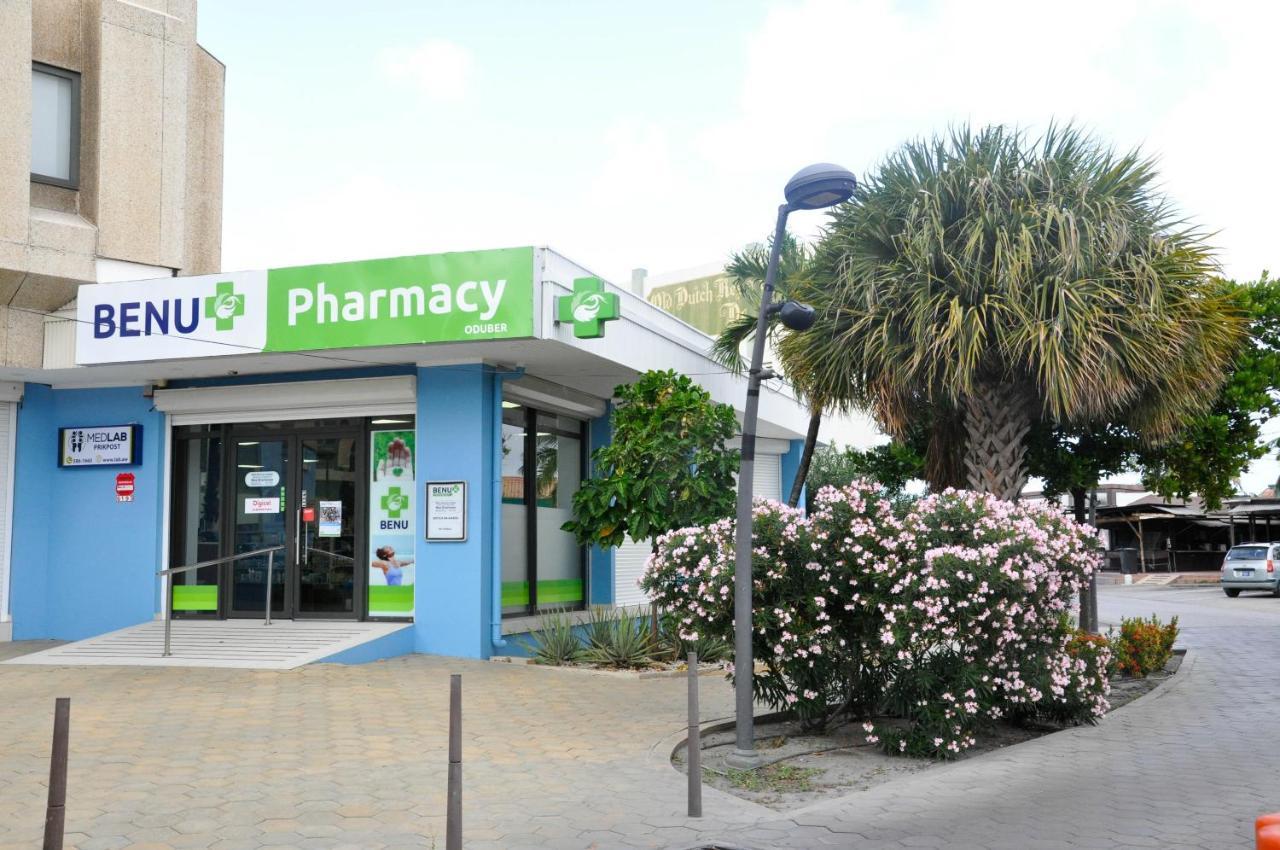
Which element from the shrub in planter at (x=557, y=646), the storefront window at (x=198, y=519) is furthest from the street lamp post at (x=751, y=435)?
the storefront window at (x=198, y=519)

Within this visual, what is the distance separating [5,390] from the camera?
1578 cm

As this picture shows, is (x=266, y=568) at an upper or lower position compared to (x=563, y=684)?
upper

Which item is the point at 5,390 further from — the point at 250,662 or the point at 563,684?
the point at 563,684

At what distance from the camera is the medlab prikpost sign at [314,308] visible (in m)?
12.7

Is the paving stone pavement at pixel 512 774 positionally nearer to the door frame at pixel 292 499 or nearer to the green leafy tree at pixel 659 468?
the green leafy tree at pixel 659 468

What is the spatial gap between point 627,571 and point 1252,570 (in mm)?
22991

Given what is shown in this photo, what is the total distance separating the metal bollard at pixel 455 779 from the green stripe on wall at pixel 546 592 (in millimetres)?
9337

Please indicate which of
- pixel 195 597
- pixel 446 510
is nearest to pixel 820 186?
pixel 446 510

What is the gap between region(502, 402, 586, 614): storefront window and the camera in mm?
15156

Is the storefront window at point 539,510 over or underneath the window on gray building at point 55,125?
underneath

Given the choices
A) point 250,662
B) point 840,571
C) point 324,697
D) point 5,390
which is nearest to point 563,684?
point 324,697

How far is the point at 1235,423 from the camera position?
50.8 feet

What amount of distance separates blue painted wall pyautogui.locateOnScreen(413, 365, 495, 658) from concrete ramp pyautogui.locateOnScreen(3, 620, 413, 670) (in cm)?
49

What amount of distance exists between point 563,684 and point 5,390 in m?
9.40
